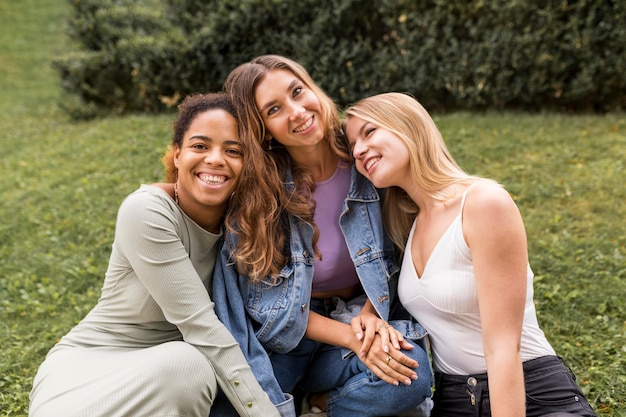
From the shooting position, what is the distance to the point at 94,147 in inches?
313

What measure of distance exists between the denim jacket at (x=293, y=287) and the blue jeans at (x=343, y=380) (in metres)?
0.13

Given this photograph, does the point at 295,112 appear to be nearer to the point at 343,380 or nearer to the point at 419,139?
the point at 419,139

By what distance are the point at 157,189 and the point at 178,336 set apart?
2.43 feet

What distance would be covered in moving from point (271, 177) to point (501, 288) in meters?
1.23

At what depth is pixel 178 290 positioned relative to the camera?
8.98 ft

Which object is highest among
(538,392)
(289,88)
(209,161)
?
(289,88)

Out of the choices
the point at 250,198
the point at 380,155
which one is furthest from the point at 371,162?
the point at 250,198

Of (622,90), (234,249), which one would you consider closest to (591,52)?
(622,90)

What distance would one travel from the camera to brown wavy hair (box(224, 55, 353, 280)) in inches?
117

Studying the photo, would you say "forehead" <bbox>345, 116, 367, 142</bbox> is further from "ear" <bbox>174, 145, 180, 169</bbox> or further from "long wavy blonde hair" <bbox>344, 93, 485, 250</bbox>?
"ear" <bbox>174, 145, 180, 169</bbox>

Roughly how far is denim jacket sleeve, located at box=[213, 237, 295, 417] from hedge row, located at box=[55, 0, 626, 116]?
5189mm

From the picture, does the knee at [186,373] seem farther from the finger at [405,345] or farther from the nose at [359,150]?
the nose at [359,150]

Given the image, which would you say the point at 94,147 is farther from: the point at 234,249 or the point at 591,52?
the point at 591,52

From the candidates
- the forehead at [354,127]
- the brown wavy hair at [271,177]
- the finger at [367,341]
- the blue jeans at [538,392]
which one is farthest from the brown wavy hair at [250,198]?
the blue jeans at [538,392]
